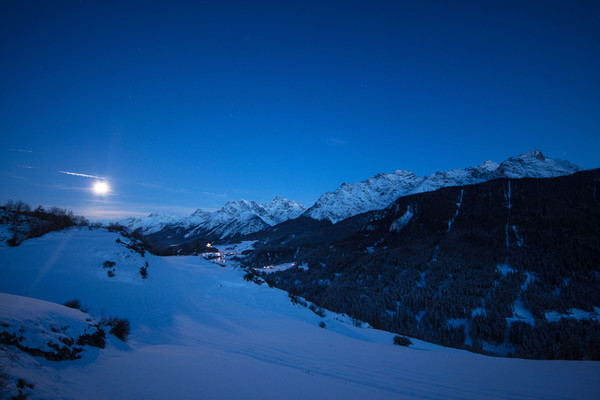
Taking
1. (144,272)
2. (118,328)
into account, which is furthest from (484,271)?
(118,328)

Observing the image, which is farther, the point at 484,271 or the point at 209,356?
the point at 484,271

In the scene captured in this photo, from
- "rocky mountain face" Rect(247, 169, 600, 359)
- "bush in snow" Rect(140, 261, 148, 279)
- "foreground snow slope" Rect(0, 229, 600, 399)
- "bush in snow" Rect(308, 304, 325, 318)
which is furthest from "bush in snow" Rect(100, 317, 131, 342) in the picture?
"rocky mountain face" Rect(247, 169, 600, 359)

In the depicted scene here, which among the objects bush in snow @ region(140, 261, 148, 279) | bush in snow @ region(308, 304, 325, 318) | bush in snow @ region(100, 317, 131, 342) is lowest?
bush in snow @ region(308, 304, 325, 318)

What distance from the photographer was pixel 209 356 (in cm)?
676

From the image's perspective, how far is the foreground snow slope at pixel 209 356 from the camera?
458 centimetres

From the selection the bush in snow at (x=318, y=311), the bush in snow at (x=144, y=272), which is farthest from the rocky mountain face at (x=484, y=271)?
the bush in snow at (x=144, y=272)

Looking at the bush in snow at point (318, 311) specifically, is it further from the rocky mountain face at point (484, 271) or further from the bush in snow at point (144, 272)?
the bush in snow at point (144, 272)

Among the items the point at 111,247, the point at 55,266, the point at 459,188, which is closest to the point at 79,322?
the point at 55,266

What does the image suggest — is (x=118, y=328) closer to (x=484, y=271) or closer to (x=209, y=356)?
(x=209, y=356)

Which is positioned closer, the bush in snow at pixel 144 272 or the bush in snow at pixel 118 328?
the bush in snow at pixel 118 328

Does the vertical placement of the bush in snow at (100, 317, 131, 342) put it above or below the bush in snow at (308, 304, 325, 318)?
above

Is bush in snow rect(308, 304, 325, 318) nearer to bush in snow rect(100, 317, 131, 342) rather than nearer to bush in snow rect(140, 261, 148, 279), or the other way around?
bush in snow rect(140, 261, 148, 279)

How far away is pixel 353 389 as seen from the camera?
534 cm

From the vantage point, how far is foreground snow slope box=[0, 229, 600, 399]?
4.58m
